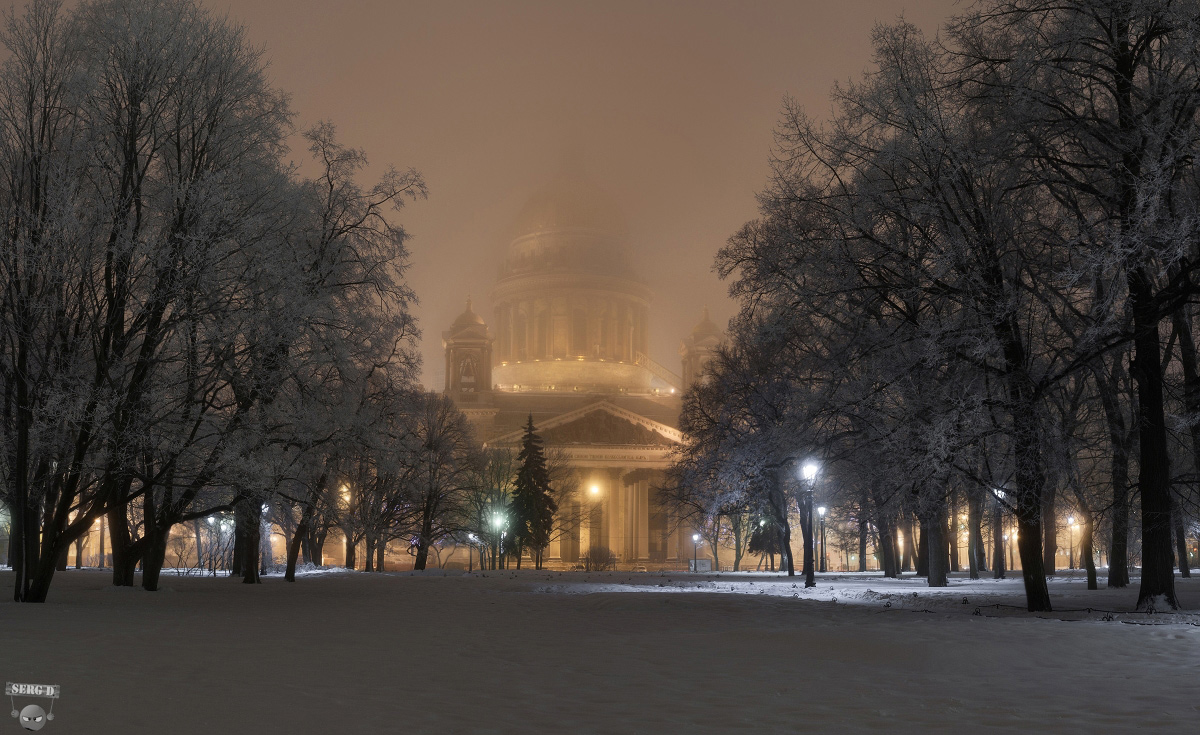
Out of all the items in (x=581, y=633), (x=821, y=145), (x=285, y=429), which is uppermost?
(x=821, y=145)

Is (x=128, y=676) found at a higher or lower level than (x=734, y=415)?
lower

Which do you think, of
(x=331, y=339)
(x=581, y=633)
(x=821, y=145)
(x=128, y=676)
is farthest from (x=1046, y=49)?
(x=128, y=676)

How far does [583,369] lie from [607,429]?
3052 centimetres

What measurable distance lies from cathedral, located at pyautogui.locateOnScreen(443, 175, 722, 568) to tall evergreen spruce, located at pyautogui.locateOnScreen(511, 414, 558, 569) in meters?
12.8

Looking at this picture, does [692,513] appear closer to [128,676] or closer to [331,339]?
[331,339]

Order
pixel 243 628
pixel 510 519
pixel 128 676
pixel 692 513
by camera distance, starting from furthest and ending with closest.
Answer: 1. pixel 510 519
2. pixel 692 513
3. pixel 243 628
4. pixel 128 676

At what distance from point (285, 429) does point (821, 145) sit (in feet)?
37.0

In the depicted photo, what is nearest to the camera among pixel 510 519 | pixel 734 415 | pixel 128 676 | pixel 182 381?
pixel 128 676

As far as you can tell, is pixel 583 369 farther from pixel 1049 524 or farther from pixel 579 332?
pixel 1049 524

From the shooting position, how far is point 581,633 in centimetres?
1346

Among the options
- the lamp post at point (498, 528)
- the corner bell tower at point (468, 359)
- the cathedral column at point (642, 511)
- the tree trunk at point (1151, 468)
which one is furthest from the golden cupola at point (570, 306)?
the tree trunk at point (1151, 468)

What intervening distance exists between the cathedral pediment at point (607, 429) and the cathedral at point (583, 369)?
3.9 inches

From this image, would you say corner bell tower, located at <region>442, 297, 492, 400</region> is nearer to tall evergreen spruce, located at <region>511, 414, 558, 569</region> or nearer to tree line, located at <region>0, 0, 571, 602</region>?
tall evergreen spruce, located at <region>511, 414, 558, 569</region>

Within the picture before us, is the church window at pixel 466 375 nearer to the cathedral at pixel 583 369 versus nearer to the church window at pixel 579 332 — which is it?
the cathedral at pixel 583 369
